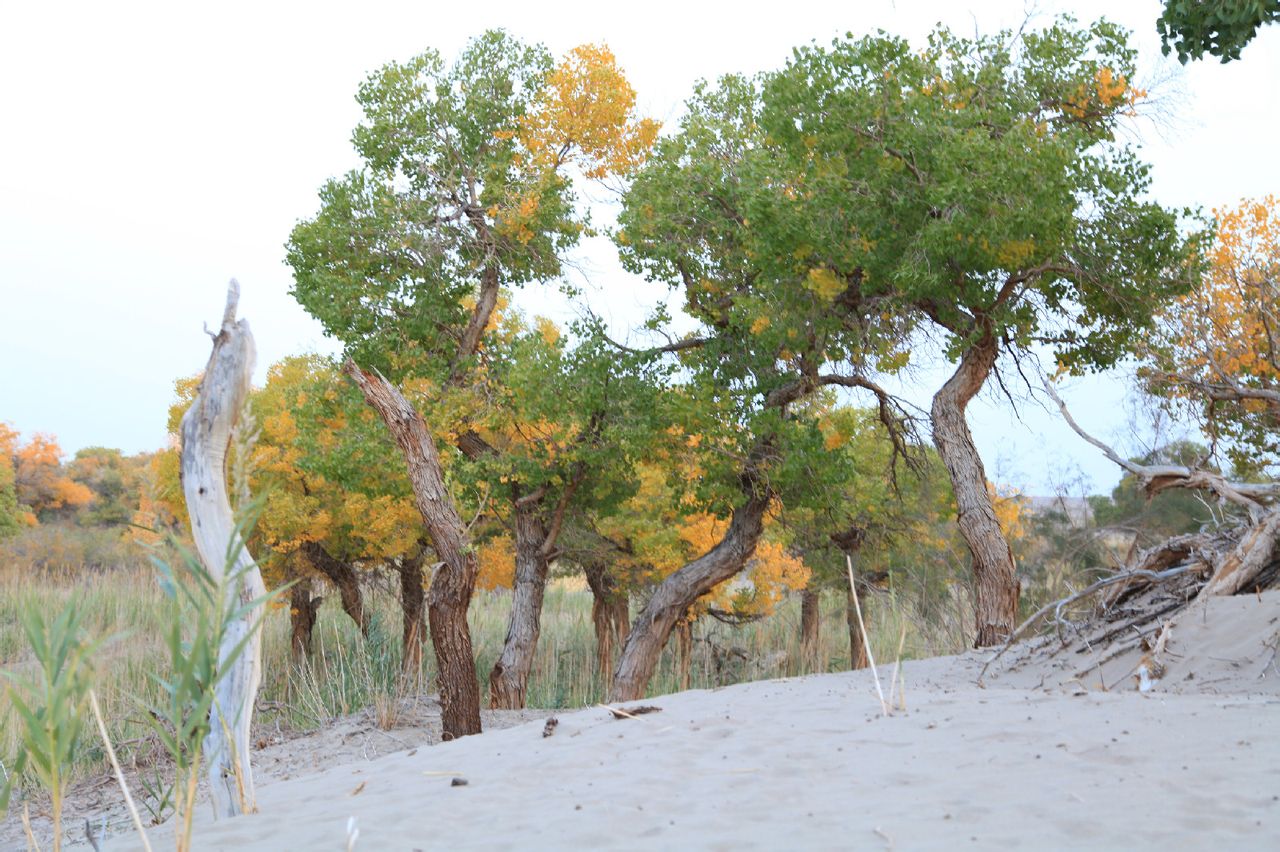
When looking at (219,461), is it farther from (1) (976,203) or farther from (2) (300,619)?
(2) (300,619)

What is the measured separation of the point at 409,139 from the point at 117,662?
27.1 feet

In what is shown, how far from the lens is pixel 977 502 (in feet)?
37.4

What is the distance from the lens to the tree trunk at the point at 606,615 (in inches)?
682

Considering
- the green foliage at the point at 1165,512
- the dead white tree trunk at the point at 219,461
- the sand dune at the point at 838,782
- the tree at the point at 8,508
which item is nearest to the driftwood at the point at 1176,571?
the sand dune at the point at 838,782

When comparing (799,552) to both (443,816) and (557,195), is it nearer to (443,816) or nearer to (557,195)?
(557,195)

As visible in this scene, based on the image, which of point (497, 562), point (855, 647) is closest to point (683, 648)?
point (855, 647)

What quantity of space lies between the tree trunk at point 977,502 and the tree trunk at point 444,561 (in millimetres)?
5101

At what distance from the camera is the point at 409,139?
13.8m

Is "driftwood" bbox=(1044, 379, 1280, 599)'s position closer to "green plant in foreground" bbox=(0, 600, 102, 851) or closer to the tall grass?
the tall grass

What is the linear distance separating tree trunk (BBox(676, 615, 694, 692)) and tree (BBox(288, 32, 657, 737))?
3242 millimetres

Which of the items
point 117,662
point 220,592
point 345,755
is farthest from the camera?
point 117,662

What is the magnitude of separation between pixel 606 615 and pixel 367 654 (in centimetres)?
636

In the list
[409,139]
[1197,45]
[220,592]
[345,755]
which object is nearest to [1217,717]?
[220,592]

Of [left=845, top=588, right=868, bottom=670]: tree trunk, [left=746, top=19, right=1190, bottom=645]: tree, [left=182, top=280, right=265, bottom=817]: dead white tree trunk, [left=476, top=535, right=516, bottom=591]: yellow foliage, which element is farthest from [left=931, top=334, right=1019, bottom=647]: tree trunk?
[left=182, top=280, right=265, bottom=817]: dead white tree trunk
